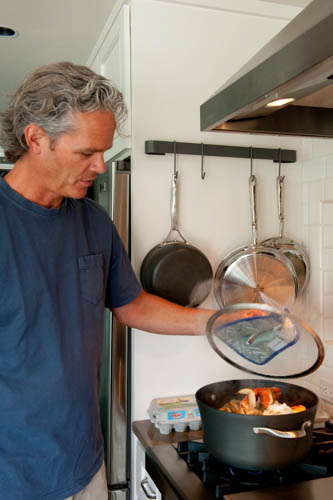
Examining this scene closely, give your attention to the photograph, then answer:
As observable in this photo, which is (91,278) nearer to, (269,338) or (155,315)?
(155,315)

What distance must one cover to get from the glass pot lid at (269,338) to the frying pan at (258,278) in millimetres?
450

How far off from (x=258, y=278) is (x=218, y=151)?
45 centimetres

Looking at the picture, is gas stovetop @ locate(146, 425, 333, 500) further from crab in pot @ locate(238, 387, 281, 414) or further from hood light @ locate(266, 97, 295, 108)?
hood light @ locate(266, 97, 295, 108)

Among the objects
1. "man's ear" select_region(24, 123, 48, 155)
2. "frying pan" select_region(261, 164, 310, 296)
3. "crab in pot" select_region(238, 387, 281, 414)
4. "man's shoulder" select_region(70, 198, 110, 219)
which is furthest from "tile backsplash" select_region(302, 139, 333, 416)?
"man's ear" select_region(24, 123, 48, 155)

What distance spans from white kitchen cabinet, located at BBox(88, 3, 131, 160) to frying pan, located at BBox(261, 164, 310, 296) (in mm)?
580

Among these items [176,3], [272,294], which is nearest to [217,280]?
[272,294]

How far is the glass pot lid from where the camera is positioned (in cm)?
115

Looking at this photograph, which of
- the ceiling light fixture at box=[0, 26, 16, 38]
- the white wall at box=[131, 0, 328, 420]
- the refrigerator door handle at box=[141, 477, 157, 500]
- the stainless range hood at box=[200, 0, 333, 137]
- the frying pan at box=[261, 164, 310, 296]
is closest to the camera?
the stainless range hood at box=[200, 0, 333, 137]

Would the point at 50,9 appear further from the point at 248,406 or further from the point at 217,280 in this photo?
the point at 248,406

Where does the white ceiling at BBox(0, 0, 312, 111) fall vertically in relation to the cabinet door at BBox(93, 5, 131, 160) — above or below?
above

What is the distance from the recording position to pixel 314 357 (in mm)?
1164

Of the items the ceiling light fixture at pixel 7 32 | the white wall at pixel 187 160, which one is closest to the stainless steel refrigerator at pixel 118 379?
the white wall at pixel 187 160

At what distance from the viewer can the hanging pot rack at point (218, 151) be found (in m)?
1.69

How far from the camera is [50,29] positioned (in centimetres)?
197
